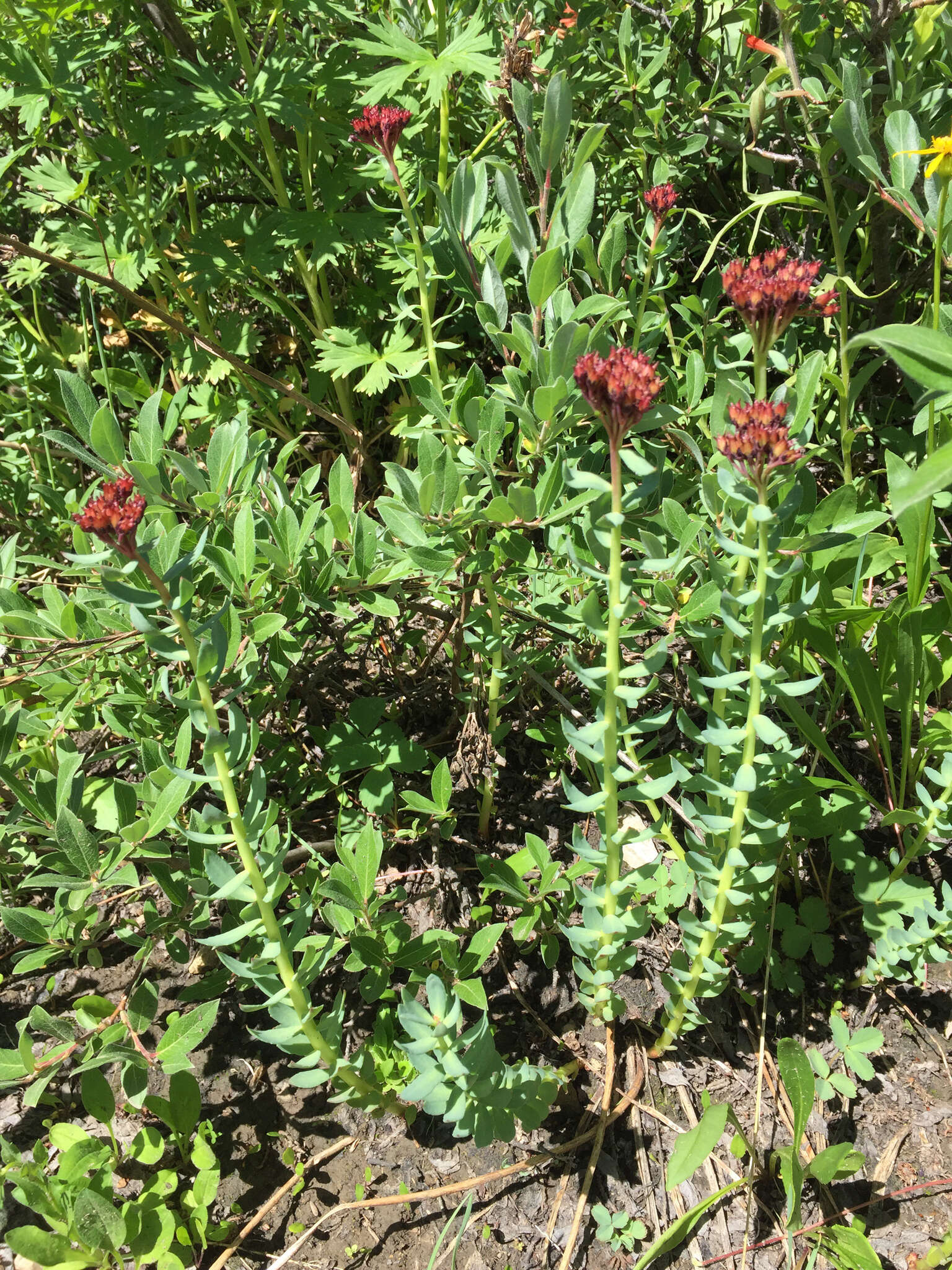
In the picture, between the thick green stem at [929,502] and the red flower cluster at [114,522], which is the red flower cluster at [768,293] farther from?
the red flower cluster at [114,522]

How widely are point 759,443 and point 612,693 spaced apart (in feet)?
1.07

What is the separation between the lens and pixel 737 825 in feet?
3.82

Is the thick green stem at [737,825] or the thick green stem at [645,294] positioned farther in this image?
the thick green stem at [645,294]

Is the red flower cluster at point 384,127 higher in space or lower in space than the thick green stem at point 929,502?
higher

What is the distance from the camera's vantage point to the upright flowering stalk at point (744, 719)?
97 cm

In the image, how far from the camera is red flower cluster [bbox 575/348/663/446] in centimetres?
91

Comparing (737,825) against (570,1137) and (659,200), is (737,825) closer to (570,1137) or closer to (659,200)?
(570,1137)

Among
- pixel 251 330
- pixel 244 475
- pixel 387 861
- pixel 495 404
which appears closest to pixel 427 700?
pixel 387 861

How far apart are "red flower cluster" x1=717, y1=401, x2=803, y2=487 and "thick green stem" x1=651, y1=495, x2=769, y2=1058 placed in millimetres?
45

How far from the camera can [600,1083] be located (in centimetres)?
157

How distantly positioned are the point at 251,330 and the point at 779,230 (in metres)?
1.45

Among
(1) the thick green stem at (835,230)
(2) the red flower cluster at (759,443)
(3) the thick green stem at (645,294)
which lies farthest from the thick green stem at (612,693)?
(1) the thick green stem at (835,230)

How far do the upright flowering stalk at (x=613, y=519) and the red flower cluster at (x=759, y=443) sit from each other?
3.9 inches

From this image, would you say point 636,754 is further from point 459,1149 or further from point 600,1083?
point 459,1149
